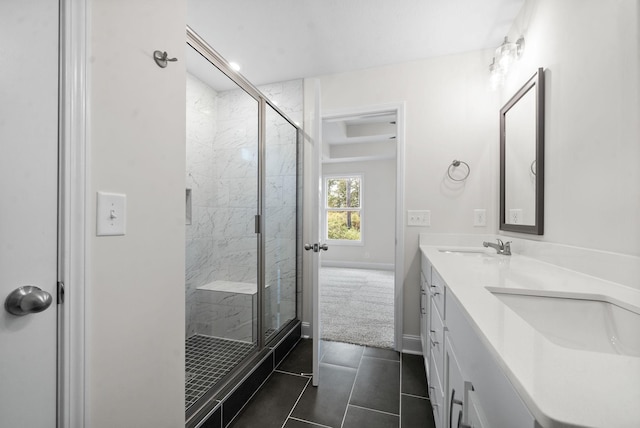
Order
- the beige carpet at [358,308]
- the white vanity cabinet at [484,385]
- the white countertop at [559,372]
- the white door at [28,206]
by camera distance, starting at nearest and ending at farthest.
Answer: the white countertop at [559,372] → the white vanity cabinet at [484,385] → the white door at [28,206] → the beige carpet at [358,308]

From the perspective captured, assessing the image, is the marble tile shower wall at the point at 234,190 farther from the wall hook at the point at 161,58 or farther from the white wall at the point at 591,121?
the white wall at the point at 591,121

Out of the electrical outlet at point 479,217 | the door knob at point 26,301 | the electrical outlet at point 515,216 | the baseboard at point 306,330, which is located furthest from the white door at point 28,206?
the electrical outlet at point 479,217

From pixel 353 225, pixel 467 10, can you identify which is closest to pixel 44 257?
pixel 467 10

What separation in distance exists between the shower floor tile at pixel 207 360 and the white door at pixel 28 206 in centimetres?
85

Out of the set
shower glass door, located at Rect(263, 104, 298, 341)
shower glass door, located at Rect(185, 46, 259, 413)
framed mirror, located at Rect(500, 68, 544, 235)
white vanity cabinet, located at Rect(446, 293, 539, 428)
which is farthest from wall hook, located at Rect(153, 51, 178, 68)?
framed mirror, located at Rect(500, 68, 544, 235)

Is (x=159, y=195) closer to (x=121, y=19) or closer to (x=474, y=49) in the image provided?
(x=121, y=19)

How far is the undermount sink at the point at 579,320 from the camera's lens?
69 centimetres

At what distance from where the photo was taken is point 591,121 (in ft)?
3.41

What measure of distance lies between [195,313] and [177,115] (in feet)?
5.92

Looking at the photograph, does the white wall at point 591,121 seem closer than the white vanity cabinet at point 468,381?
No

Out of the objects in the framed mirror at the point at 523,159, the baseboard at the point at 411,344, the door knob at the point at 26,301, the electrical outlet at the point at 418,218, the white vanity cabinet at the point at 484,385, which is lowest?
the baseboard at the point at 411,344

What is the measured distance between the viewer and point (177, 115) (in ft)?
3.19

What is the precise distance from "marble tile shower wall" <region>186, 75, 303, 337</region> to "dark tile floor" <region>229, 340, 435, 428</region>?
0.48 m

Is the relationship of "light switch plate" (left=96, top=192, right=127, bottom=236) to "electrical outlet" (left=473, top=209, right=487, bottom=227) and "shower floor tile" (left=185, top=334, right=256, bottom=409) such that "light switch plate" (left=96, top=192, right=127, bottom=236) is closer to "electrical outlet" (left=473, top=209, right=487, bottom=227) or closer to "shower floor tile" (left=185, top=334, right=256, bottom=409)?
"shower floor tile" (left=185, top=334, right=256, bottom=409)
